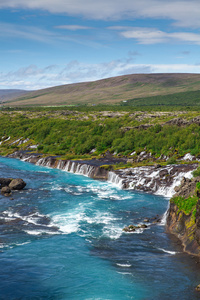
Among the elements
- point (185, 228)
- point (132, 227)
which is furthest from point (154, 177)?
point (185, 228)

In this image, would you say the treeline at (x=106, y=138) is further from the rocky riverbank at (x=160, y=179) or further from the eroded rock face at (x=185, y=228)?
the eroded rock face at (x=185, y=228)

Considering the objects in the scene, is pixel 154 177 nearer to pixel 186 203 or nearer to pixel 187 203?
pixel 186 203

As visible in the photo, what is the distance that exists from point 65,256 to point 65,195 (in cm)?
2191

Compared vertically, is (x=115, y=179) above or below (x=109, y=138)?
below

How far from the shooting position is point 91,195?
5031 centimetres

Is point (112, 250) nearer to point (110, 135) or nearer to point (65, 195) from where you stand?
point (65, 195)

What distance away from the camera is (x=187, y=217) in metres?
33.0

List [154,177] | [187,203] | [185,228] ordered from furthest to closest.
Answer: [154,177], [187,203], [185,228]

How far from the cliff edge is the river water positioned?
1.05 metres

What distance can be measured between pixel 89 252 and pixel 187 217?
34.0ft

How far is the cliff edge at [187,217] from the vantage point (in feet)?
94.9

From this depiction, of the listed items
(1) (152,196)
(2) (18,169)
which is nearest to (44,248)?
(1) (152,196)

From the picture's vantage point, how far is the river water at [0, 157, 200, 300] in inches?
927

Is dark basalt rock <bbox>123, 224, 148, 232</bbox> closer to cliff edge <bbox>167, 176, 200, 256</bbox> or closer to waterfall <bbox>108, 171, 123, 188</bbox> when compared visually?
cliff edge <bbox>167, 176, 200, 256</bbox>
